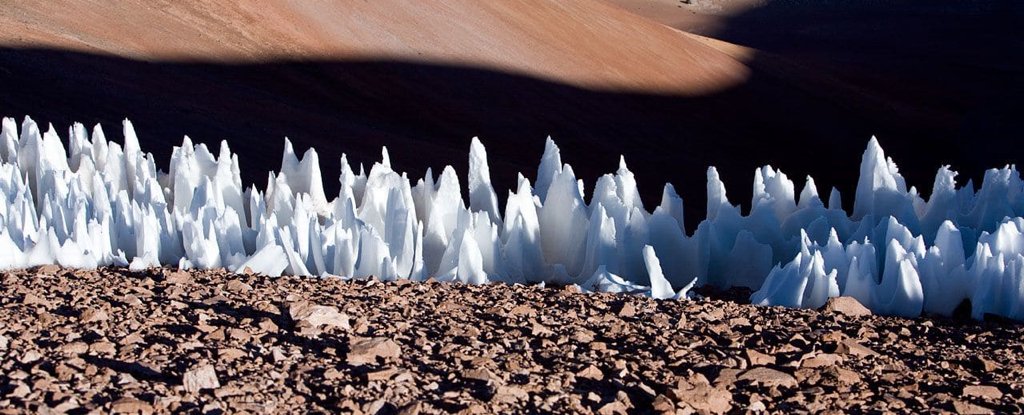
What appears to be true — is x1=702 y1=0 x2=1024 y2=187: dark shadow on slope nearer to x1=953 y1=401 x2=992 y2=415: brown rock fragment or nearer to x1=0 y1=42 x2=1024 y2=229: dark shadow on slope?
x1=0 y1=42 x2=1024 y2=229: dark shadow on slope

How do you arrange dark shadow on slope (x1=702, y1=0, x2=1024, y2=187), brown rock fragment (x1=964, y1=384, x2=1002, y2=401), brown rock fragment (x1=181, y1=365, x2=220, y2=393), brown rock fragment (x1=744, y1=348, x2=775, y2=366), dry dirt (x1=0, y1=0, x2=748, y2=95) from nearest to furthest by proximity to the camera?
brown rock fragment (x1=181, y1=365, x2=220, y2=393) → brown rock fragment (x1=964, y1=384, x2=1002, y2=401) → brown rock fragment (x1=744, y1=348, x2=775, y2=366) → dry dirt (x1=0, y1=0, x2=748, y2=95) → dark shadow on slope (x1=702, y1=0, x2=1024, y2=187)

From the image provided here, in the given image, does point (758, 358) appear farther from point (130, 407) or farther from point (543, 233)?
point (543, 233)

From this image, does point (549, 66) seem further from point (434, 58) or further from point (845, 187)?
point (845, 187)

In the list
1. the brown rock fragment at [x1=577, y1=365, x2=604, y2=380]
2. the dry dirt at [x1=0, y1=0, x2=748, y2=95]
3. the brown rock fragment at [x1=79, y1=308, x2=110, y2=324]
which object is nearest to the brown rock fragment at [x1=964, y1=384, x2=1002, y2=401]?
the brown rock fragment at [x1=577, y1=365, x2=604, y2=380]

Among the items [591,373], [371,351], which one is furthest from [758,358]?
[371,351]

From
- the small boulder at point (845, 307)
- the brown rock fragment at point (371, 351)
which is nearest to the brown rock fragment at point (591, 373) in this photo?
the brown rock fragment at point (371, 351)

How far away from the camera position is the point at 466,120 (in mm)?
15703

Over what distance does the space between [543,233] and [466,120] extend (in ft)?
35.7

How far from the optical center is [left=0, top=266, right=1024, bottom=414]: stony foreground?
102 inches

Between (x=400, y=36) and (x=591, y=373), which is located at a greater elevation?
(x=591, y=373)

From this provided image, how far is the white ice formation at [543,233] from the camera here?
4.00 metres

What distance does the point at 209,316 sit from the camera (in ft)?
10.6

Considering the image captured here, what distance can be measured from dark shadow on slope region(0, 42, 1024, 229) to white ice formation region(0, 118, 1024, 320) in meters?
4.57

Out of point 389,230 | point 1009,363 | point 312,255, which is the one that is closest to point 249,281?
point 312,255
